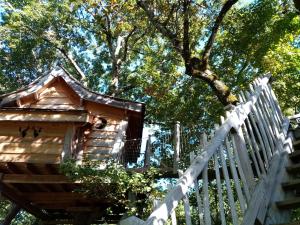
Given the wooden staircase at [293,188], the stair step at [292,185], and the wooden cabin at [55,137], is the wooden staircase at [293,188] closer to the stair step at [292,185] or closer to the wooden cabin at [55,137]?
the stair step at [292,185]

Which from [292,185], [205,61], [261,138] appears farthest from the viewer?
[205,61]

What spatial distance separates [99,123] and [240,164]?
936 centimetres

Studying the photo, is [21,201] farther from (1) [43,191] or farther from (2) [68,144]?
(2) [68,144]

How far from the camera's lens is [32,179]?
11.0 meters

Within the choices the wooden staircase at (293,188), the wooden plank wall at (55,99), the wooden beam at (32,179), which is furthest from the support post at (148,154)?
the wooden staircase at (293,188)

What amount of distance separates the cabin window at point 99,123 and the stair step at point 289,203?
9.17 m

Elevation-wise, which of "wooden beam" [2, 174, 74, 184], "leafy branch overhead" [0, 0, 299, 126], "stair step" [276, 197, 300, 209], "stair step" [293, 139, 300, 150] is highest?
"leafy branch overhead" [0, 0, 299, 126]

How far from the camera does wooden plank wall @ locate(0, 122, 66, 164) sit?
10.8 metres

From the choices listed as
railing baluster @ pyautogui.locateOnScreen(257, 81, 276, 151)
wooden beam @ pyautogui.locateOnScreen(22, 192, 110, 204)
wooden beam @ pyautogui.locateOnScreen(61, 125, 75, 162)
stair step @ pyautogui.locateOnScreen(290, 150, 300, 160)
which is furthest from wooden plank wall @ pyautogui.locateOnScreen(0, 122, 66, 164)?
stair step @ pyautogui.locateOnScreen(290, 150, 300, 160)

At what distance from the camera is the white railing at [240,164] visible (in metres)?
2.69

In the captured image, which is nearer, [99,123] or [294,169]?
[294,169]

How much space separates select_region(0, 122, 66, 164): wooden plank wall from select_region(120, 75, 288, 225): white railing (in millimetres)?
6957

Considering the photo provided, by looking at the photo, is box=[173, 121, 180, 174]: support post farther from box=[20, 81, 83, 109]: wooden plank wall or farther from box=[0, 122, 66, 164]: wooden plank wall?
box=[20, 81, 83, 109]: wooden plank wall

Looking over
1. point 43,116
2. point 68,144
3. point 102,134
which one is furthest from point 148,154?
point 43,116
